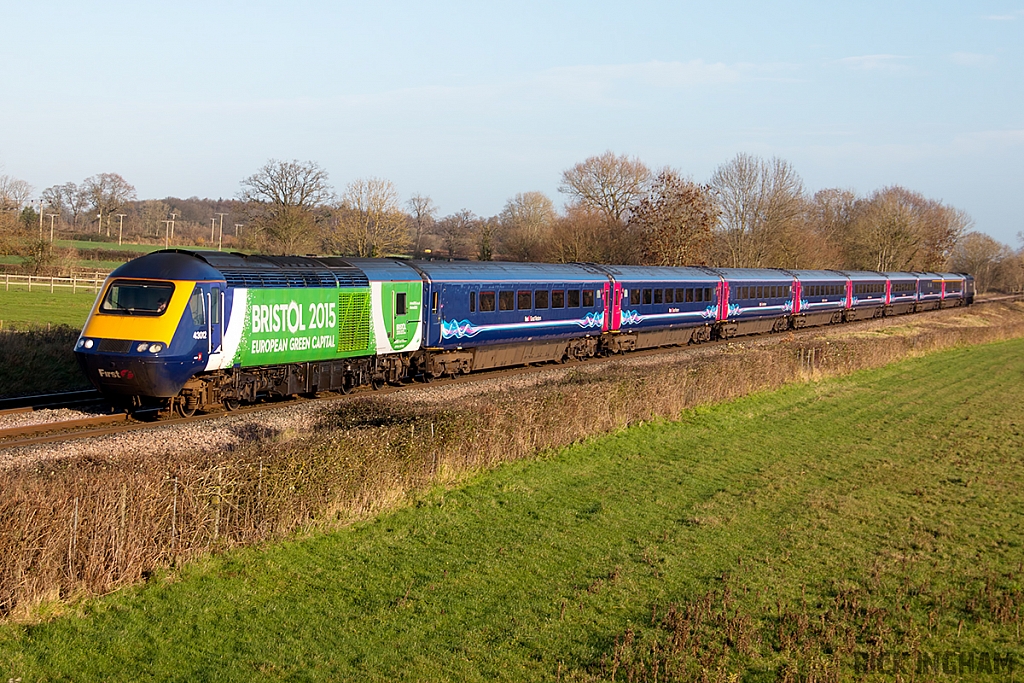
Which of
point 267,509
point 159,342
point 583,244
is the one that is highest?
point 583,244

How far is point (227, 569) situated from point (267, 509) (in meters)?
1.00

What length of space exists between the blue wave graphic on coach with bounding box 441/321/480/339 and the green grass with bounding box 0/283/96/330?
1352 centimetres

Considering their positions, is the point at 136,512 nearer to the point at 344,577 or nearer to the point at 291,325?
the point at 344,577

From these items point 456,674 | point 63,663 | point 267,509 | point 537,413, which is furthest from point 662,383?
point 63,663

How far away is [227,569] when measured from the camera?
10.6 m

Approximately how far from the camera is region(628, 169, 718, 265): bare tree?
63562 millimetres

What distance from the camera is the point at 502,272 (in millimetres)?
29141

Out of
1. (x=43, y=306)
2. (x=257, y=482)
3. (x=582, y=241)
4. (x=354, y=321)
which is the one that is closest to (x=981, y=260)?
(x=582, y=241)

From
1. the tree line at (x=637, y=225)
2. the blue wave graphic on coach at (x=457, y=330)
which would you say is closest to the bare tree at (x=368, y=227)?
the tree line at (x=637, y=225)

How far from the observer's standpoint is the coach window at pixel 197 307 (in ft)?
59.7

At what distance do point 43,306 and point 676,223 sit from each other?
130 feet

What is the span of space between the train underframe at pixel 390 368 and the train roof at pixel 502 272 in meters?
2.09

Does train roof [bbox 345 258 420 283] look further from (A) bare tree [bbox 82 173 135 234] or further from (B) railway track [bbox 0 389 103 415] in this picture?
(A) bare tree [bbox 82 173 135 234]

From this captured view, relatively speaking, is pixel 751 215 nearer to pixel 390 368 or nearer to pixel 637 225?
pixel 637 225
